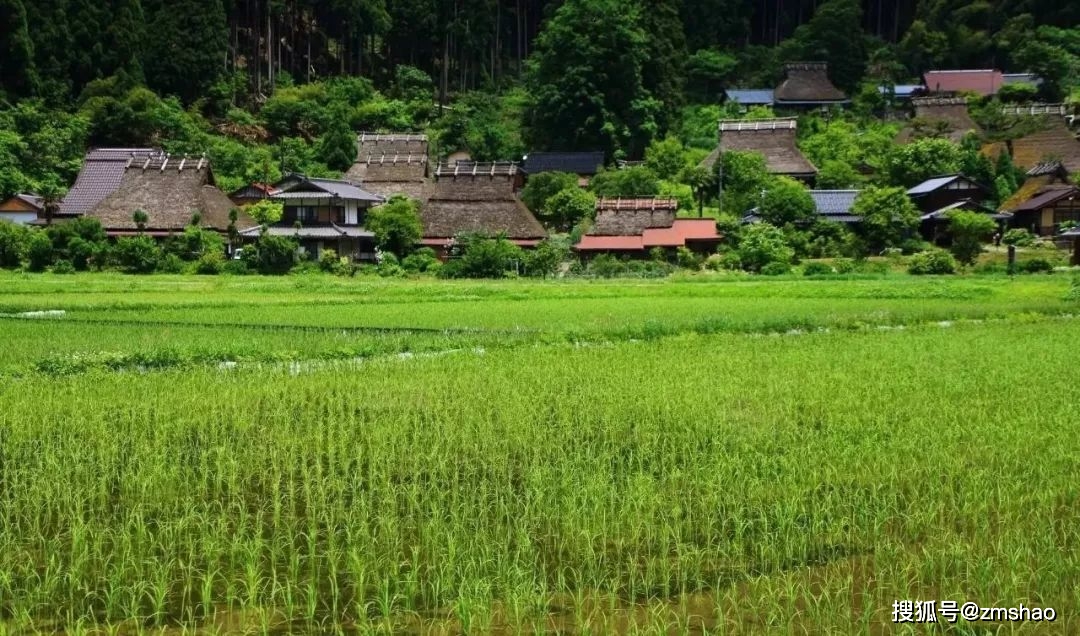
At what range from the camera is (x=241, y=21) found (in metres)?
47.6

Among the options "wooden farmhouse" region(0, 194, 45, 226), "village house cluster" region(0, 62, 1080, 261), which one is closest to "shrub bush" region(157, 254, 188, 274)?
"village house cluster" region(0, 62, 1080, 261)

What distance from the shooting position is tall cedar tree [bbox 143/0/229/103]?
40219mm

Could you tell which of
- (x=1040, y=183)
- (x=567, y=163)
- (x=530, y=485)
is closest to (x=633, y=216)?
(x=567, y=163)

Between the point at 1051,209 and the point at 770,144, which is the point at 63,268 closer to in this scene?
the point at 770,144

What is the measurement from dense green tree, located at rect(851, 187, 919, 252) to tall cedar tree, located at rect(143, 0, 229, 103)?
92.6ft

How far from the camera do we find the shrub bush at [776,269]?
26.9 meters

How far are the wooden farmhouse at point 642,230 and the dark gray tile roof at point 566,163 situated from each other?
6.90 meters

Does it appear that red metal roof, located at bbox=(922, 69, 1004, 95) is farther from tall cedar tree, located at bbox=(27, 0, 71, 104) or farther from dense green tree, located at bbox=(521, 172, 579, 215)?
tall cedar tree, located at bbox=(27, 0, 71, 104)

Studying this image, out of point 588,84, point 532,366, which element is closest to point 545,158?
point 588,84

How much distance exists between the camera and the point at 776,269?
27000 millimetres

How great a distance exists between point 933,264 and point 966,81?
2456cm

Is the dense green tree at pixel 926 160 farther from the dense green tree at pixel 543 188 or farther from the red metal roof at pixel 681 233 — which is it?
the dense green tree at pixel 543 188

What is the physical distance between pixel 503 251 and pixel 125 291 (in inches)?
451

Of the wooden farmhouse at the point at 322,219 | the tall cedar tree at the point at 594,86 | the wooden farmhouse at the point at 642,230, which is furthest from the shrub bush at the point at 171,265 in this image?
the tall cedar tree at the point at 594,86
